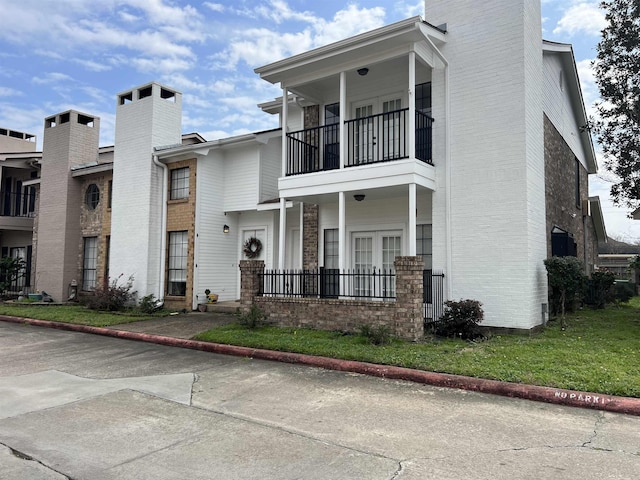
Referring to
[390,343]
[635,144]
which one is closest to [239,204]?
[390,343]

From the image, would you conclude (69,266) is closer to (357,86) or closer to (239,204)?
(239,204)

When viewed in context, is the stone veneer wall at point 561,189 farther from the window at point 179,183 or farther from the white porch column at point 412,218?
the window at point 179,183

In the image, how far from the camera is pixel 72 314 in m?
14.0

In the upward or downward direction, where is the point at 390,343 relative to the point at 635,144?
downward

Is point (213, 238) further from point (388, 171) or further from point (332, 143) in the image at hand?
point (388, 171)

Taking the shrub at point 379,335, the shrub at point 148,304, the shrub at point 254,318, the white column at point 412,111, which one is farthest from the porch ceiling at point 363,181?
the shrub at point 148,304

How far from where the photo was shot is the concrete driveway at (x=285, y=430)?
3.87m

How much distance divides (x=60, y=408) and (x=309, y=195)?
715cm

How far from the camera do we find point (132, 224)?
15.9 metres

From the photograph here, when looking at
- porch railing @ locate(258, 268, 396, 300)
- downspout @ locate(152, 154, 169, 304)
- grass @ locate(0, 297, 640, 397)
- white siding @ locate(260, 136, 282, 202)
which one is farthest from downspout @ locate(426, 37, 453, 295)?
downspout @ locate(152, 154, 169, 304)

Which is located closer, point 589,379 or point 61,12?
point 589,379

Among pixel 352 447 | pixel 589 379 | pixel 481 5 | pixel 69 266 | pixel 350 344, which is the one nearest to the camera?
pixel 352 447

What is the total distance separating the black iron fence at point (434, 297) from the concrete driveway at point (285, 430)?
391 centimetres

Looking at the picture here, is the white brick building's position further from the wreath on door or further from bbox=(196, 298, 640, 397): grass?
bbox=(196, 298, 640, 397): grass
